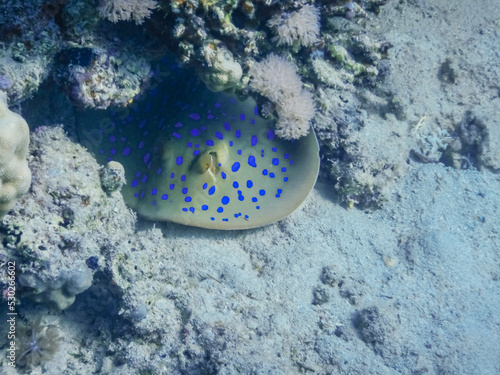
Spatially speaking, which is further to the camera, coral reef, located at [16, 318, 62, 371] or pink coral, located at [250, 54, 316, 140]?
pink coral, located at [250, 54, 316, 140]

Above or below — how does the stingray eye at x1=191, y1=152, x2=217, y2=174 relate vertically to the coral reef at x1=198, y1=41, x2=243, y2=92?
below

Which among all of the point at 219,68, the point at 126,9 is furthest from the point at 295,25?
the point at 126,9

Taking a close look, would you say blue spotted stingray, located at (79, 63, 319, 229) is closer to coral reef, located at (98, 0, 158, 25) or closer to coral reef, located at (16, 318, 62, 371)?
coral reef, located at (98, 0, 158, 25)

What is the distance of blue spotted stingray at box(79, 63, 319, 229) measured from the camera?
495cm

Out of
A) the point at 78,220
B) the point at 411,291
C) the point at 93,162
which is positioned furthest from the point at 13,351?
the point at 411,291

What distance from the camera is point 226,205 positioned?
5.05 metres

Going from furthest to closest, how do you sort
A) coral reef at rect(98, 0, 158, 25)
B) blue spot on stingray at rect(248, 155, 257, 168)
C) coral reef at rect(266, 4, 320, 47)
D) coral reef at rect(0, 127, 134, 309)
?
1. blue spot on stingray at rect(248, 155, 257, 168)
2. coral reef at rect(266, 4, 320, 47)
3. coral reef at rect(98, 0, 158, 25)
4. coral reef at rect(0, 127, 134, 309)

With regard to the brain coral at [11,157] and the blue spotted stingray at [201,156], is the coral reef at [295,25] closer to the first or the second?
the blue spotted stingray at [201,156]

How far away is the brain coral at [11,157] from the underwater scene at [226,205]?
0.02 meters

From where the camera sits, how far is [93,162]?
4.58 m

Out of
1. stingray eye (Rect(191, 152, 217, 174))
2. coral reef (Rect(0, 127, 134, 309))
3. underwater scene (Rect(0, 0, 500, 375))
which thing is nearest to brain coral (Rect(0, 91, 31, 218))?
underwater scene (Rect(0, 0, 500, 375))

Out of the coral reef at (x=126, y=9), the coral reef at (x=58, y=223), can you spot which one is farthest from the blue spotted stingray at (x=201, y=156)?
the coral reef at (x=126, y=9)

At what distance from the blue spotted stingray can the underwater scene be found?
2cm

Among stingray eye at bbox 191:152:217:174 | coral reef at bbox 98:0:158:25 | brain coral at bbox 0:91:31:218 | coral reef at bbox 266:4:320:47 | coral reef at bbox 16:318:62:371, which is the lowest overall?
coral reef at bbox 16:318:62:371
